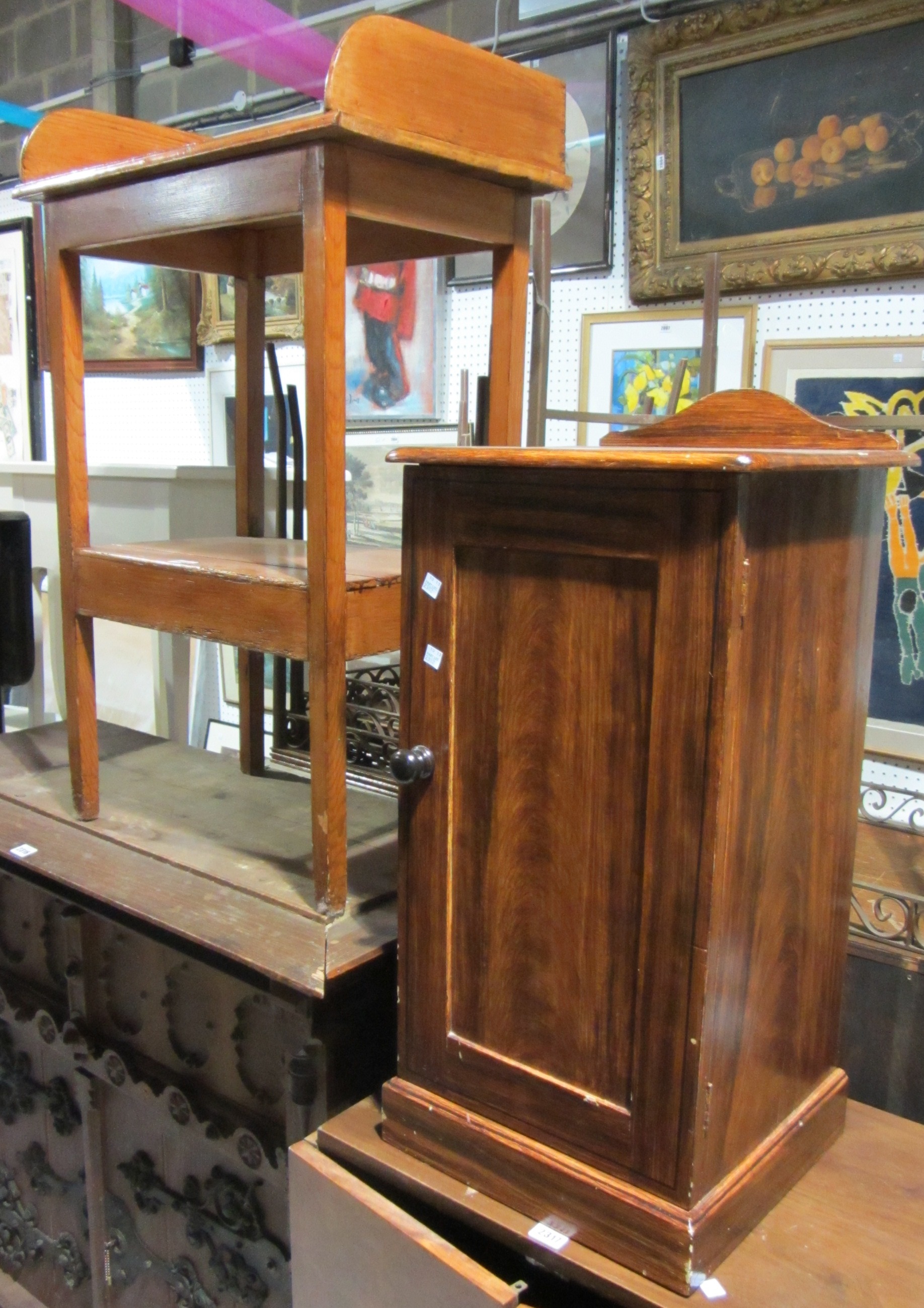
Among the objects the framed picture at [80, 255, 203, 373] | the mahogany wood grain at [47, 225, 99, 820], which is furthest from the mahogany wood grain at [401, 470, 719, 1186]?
the framed picture at [80, 255, 203, 373]

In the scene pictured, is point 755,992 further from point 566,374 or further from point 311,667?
point 566,374

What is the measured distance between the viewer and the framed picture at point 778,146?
4.90 feet

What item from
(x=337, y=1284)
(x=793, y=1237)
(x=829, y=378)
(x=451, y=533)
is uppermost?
(x=829, y=378)

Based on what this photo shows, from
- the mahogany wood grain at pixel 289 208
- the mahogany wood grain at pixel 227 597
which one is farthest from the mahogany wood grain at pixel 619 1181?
the mahogany wood grain at pixel 289 208

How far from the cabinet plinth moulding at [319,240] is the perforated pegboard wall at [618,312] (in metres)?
0.57

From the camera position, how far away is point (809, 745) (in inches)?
36.9

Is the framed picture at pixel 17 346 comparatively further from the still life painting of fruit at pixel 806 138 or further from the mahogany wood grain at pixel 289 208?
the still life painting of fruit at pixel 806 138

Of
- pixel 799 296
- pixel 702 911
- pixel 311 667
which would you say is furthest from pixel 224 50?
pixel 702 911

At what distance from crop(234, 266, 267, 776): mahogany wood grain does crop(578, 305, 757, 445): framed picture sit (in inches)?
23.9

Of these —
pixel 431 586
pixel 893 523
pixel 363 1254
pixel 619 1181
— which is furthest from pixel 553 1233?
pixel 893 523

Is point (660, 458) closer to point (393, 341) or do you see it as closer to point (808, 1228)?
point (808, 1228)

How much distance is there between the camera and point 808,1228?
0.93 meters

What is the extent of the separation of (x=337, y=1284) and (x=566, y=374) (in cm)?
150

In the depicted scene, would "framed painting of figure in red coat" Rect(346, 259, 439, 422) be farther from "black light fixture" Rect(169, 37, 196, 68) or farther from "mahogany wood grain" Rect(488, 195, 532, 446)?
"mahogany wood grain" Rect(488, 195, 532, 446)
